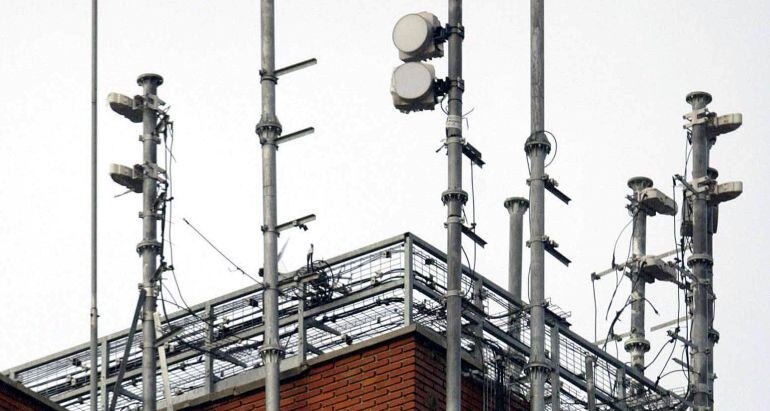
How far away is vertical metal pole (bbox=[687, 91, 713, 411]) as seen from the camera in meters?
46.4

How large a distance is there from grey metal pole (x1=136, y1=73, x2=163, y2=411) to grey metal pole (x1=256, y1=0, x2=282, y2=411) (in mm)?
1979

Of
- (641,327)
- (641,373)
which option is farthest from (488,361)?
(641,327)

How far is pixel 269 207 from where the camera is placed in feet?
135

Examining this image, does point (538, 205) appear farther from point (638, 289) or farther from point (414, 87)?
point (638, 289)

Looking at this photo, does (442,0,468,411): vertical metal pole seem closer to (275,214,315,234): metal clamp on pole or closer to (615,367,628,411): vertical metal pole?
(275,214,315,234): metal clamp on pole

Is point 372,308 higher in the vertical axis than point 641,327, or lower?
lower

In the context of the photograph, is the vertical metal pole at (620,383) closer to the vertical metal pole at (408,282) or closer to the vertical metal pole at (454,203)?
the vertical metal pole at (408,282)

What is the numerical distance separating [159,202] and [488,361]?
20.9ft

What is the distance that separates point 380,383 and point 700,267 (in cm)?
1008

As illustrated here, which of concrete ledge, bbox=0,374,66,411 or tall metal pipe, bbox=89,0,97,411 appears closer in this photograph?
tall metal pipe, bbox=89,0,97,411

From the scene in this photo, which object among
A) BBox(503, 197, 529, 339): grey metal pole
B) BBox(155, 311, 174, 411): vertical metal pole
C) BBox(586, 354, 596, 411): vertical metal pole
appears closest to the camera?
BBox(155, 311, 174, 411): vertical metal pole

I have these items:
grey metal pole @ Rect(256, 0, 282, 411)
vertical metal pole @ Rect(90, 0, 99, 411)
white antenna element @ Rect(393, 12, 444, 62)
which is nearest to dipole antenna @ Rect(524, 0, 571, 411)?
white antenna element @ Rect(393, 12, 444, 62)

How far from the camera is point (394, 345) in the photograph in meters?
40.5

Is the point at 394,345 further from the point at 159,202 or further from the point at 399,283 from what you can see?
the point at 159,202
